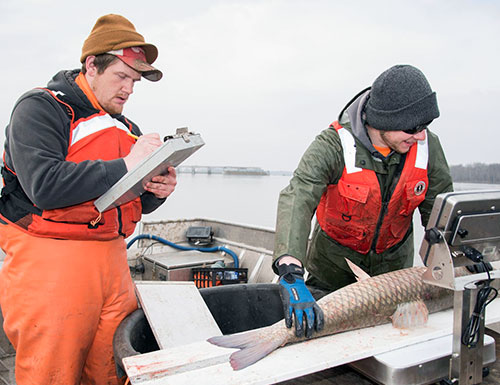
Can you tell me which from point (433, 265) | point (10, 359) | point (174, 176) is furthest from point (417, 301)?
point (10, 359)

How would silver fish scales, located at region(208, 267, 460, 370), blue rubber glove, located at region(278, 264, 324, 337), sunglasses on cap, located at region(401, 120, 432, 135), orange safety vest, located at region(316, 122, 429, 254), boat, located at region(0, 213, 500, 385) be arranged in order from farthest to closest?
orange safety vest, located at region(316, 122, 429, 254), sunglasses on cap, located at region(401, 120, 432, 135), boat, located at region(0, 213, 500, 385), blue rubber glove, located at region(278, 264, 324, 337), silver fish scales, located at region(208, 267, 460, 370)

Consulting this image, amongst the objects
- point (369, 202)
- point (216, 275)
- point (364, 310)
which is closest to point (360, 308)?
point (364, 310)

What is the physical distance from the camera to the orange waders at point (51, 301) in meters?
1.83

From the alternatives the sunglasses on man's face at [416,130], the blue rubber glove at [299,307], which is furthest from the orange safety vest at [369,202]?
the blue rubber glove at [299,307]

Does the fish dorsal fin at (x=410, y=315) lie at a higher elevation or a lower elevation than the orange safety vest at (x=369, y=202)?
lower

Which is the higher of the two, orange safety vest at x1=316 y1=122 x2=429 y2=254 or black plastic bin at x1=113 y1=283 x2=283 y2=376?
orange safety vest at x1=316 y1=122 x2=429 y2=254

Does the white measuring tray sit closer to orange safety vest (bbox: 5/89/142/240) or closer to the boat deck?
the boat deck

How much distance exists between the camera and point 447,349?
5.08 feet

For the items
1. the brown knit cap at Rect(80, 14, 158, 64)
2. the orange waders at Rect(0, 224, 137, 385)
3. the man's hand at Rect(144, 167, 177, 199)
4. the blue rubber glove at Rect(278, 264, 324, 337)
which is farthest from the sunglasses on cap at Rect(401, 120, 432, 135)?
the orange waders at Rect(0, 224, 137, 385)

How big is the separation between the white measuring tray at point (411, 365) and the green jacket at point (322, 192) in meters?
0.53

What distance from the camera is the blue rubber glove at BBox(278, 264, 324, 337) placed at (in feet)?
5.23

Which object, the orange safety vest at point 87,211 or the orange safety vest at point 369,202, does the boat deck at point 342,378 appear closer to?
the orange safety vest at point 369,202

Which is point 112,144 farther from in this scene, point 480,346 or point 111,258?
point 480,346

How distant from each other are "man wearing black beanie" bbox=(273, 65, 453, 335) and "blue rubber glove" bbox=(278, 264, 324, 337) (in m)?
0.01
